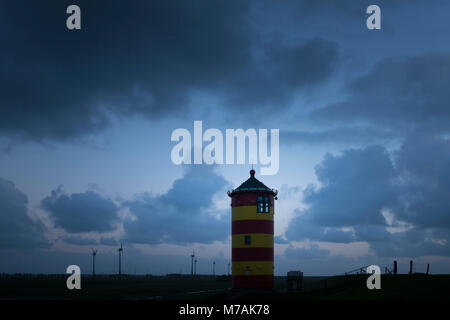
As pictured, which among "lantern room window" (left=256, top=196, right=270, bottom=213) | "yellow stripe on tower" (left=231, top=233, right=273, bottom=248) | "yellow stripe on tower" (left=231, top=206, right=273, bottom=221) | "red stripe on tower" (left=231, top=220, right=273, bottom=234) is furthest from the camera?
"lantern room window" (left=256, top=196, right=270, bottom=213)

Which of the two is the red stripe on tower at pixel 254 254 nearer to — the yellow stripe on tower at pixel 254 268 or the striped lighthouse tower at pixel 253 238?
the striped lighthouse tower at pixel 253 238

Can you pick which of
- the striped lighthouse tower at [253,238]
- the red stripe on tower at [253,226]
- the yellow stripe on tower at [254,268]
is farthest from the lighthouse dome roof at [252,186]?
the yellow stripe on tower at [254,268]

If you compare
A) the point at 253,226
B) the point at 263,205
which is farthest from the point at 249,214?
the point at 263,205

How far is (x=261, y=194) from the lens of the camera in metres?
47.4

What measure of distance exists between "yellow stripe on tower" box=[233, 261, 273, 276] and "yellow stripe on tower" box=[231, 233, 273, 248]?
1.83 metres

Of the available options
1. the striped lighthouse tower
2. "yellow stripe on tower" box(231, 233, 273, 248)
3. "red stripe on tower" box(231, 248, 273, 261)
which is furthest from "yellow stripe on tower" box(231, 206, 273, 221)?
"red stripe on tower" box(231, 248, 273, 261)

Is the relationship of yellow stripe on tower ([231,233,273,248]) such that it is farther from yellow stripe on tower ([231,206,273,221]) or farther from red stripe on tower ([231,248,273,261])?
yellow stripe on tower ([231,206,273,221])

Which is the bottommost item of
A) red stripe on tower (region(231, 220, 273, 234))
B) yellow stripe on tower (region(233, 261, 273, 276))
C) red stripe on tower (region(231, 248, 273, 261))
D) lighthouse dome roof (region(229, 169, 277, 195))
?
yellow stripe on tower (region(233, 261, 273, 276))

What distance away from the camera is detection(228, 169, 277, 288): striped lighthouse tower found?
46594 mm

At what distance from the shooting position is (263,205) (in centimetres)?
4719

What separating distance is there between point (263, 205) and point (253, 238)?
12.0ft

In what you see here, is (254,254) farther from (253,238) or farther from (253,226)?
(253,226)

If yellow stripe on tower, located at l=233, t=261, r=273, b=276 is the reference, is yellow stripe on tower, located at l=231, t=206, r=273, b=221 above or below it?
above
